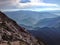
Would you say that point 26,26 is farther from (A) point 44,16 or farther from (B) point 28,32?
(A) point 44,16

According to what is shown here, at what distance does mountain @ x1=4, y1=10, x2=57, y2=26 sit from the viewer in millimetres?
1383

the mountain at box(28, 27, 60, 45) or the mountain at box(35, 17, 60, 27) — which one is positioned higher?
the mountain at box(35, 17, 60, 27)

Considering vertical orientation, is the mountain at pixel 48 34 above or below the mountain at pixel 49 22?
below

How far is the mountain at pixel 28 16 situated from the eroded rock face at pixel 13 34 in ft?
0.30

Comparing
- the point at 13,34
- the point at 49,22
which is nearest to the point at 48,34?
the point at 49,22

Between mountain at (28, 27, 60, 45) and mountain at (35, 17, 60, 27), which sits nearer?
mountain at (28, 27, 60, 45)

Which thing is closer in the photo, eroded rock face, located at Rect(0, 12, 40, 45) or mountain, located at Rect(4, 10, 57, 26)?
eroded rock face, located at Rect(0, 12, 40, 45)

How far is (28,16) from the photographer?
144 centimetres

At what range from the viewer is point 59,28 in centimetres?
126

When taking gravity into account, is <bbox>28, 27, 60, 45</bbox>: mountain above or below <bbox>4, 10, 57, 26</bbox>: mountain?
below

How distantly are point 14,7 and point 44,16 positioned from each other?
1.28 feet

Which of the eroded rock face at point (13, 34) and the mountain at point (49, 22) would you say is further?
the mountain at point (49, 22)

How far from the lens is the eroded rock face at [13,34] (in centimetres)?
117

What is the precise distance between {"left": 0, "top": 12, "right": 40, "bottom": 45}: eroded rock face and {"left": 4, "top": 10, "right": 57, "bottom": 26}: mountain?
0.30ft
